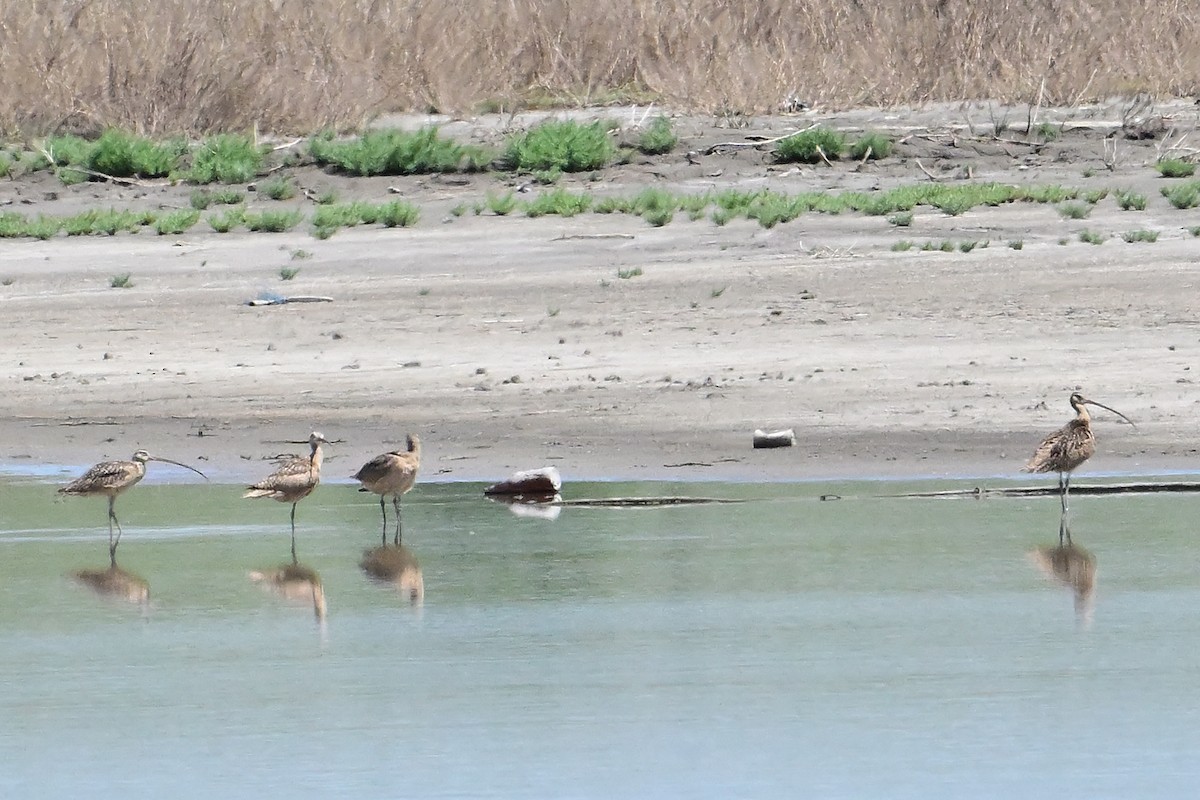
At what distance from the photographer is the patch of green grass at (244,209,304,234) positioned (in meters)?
18.3

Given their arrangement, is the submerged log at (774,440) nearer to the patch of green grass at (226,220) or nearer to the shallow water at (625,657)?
the shallow water at (625,657)

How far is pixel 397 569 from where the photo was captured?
924cm

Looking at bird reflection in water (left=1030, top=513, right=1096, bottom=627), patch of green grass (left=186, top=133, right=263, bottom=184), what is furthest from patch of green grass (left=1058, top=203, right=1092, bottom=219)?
bird reflection in water (left=1030, top=513, right=1096, bottom=627)

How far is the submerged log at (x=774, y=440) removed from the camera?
473 inches

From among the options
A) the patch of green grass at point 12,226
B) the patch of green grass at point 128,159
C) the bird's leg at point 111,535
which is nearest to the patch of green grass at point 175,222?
the patch of green grass at point 12,226

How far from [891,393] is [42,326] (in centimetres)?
553

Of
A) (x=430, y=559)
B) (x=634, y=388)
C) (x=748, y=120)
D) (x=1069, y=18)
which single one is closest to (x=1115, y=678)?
(x=430, y=559)

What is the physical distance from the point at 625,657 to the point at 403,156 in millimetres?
13302

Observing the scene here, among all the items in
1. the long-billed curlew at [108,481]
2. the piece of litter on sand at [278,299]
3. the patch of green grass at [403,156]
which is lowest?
the long-billed curlew at [108,481]

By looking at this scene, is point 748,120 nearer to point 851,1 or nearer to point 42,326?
point 851,1

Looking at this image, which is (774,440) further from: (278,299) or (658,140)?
(658,140)

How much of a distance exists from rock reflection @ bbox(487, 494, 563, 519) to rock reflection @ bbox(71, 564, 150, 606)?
5.97ft

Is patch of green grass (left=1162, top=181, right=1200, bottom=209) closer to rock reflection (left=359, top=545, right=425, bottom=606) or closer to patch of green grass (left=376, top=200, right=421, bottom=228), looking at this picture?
patch of green grass (left=376, top=200, right=421, bottom=228)

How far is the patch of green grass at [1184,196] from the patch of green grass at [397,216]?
215 inches
